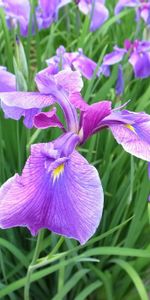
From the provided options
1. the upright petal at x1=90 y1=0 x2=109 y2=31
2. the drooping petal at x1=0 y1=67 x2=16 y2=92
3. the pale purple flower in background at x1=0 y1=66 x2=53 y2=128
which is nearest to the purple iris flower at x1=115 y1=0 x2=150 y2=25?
the upright petal at x1=90 y1=0 x2=109 y2=31

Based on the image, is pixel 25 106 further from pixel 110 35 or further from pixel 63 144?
pixel 110 35

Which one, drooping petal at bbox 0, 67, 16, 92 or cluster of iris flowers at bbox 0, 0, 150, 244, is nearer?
cluster of iris flowers at bbox 0, 0, 150, 244

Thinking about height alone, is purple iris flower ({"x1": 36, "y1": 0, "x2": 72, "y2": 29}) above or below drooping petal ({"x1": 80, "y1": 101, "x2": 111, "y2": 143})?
above

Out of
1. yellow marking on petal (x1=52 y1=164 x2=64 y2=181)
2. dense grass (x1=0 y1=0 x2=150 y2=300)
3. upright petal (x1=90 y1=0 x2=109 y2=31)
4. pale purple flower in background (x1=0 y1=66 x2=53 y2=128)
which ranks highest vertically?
upright petal (x1=90 y1=0 x2=109 y2=31)

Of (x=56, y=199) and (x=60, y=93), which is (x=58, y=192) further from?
(x=60, y=93)

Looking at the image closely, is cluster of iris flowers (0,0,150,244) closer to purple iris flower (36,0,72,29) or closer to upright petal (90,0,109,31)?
purple iris flower (36,0,72,29)

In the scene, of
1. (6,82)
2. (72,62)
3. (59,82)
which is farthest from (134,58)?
(59,82)

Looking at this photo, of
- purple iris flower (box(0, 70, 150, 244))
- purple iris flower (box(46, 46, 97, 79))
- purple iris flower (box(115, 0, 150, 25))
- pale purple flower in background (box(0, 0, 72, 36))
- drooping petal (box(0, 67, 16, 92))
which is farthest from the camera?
purple iris flower (box(115, 0, 150, 25))

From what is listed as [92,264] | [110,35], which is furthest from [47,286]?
[110,35]

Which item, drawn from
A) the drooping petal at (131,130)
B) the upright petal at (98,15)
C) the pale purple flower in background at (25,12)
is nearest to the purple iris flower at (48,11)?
the pale purple flower in background at (25,12)
